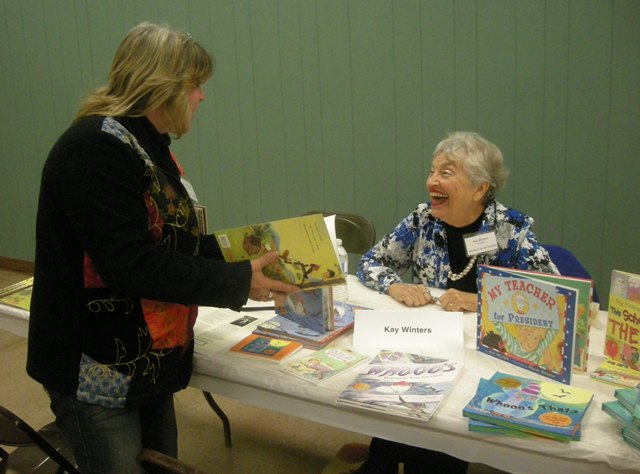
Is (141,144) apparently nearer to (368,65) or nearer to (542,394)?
(542,394)

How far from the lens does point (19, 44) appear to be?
5.27m

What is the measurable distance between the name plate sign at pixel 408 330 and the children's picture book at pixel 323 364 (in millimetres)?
81

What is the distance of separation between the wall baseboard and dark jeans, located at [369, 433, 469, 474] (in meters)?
4.68

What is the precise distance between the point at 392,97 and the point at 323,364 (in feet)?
7.98

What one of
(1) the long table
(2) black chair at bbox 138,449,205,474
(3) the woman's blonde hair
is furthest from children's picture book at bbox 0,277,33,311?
(2) black chair at bbox 138,449,205,474

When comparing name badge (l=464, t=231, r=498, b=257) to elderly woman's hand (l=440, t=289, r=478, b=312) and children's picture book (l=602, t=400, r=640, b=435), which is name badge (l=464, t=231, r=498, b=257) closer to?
elderly woman's hand (l=440, t=289, r=478, b=312)

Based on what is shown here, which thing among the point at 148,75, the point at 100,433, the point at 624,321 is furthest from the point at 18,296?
the point at 624,321

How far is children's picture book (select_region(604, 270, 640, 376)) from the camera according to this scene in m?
1.43

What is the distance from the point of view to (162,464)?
3.44ft

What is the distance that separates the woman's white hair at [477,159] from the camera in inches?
88.4

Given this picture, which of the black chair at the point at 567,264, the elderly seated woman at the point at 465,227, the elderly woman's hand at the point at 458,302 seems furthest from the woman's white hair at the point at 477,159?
the elderly woman's hand at the point at 458,302

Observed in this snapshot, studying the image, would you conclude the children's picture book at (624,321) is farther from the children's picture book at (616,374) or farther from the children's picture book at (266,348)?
the children's picture book at (266,348)

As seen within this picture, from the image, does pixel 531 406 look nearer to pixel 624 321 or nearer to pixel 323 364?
pixel 624 321

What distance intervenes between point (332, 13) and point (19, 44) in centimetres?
322
